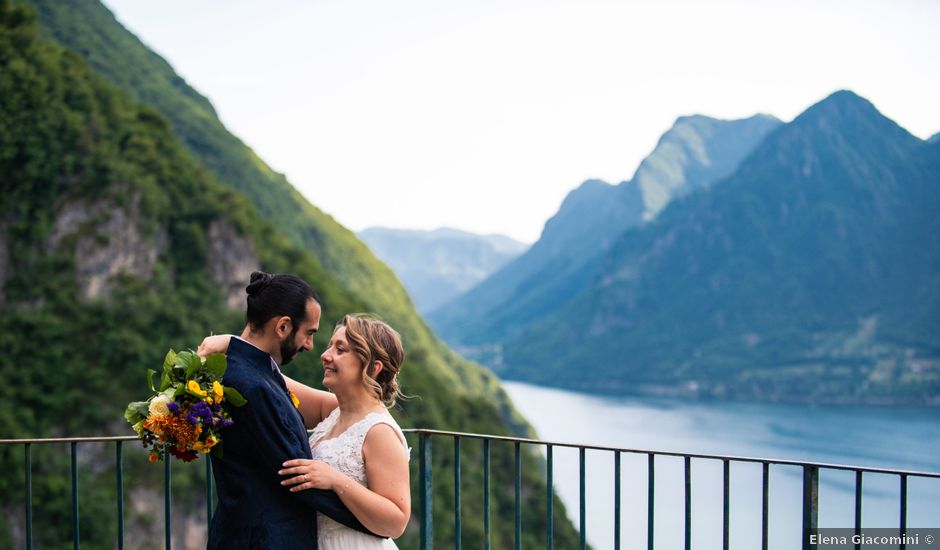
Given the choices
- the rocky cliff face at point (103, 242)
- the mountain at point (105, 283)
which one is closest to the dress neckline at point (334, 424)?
the mountain at point (105, 283)

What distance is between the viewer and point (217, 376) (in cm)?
289

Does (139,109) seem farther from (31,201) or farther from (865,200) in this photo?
(865,200)

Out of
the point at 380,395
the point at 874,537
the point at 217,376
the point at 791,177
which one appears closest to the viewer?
the point at 217,376

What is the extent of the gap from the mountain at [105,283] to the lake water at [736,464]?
595 centimetres

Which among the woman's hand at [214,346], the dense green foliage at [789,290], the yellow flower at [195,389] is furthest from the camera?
the dense green foliage at [789,290]

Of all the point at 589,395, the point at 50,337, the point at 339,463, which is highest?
the point at 339,463

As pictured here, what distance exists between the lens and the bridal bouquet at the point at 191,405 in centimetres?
281

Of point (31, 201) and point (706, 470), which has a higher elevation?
point (31, 201)

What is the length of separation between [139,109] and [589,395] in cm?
7838

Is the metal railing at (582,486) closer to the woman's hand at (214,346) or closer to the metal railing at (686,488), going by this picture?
the metal railing at (686,488)

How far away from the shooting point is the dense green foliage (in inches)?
4840

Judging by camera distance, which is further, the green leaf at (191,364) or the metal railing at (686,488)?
the metal railing at (686,488)

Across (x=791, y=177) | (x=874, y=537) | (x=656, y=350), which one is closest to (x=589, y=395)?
(x=656, y=350)

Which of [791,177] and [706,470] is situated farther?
[791,177]
